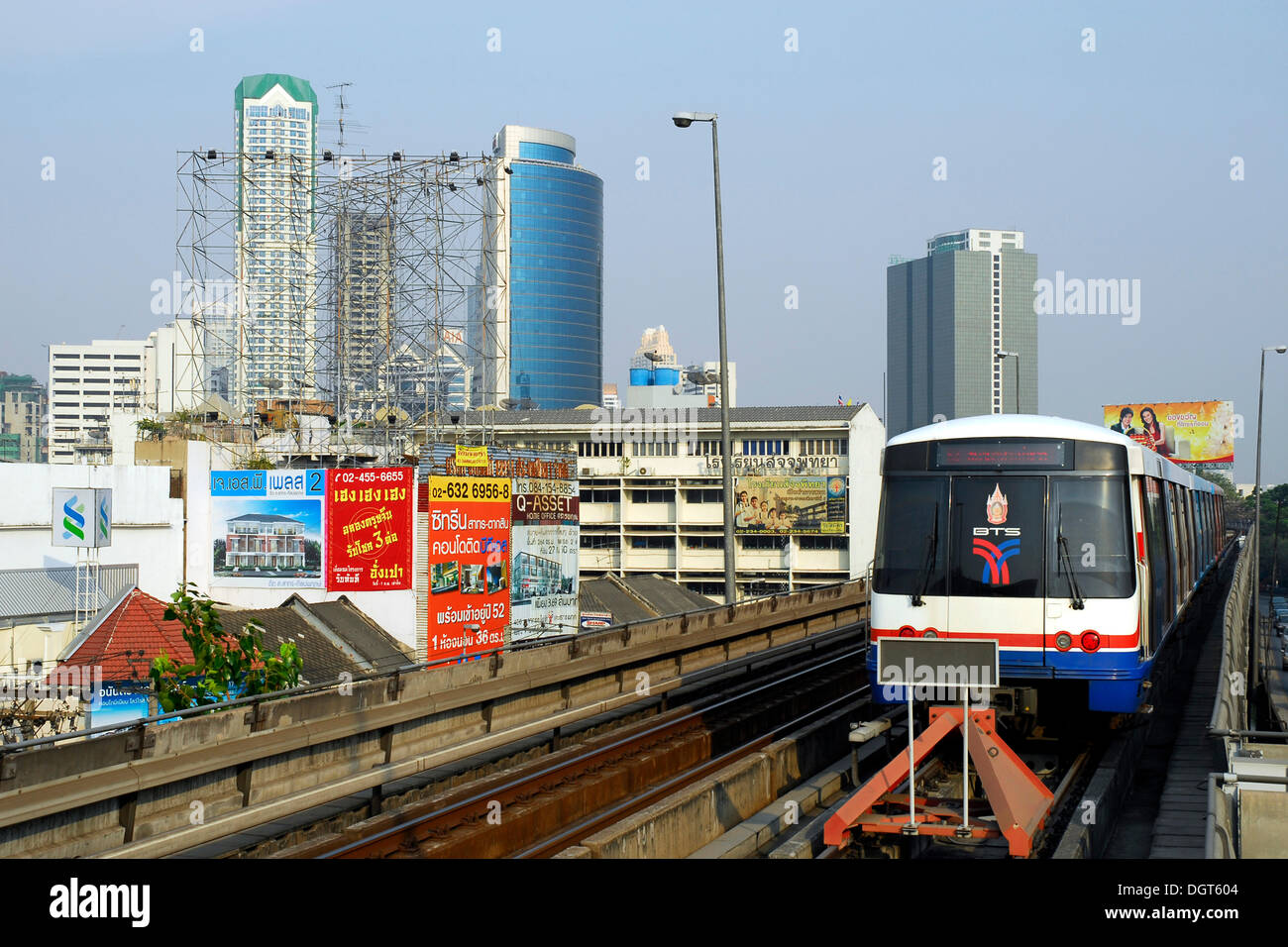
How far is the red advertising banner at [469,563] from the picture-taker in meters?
45.0

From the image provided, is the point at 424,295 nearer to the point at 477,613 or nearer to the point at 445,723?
the point at 477,613

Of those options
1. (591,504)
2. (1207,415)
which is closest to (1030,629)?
(591,504)

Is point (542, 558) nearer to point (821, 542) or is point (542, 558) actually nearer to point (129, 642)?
point (129, 642)

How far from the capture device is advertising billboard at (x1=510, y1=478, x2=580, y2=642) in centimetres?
4928

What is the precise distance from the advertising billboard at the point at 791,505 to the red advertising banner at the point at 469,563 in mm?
39185

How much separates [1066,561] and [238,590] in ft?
132

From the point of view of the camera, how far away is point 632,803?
11.7m
